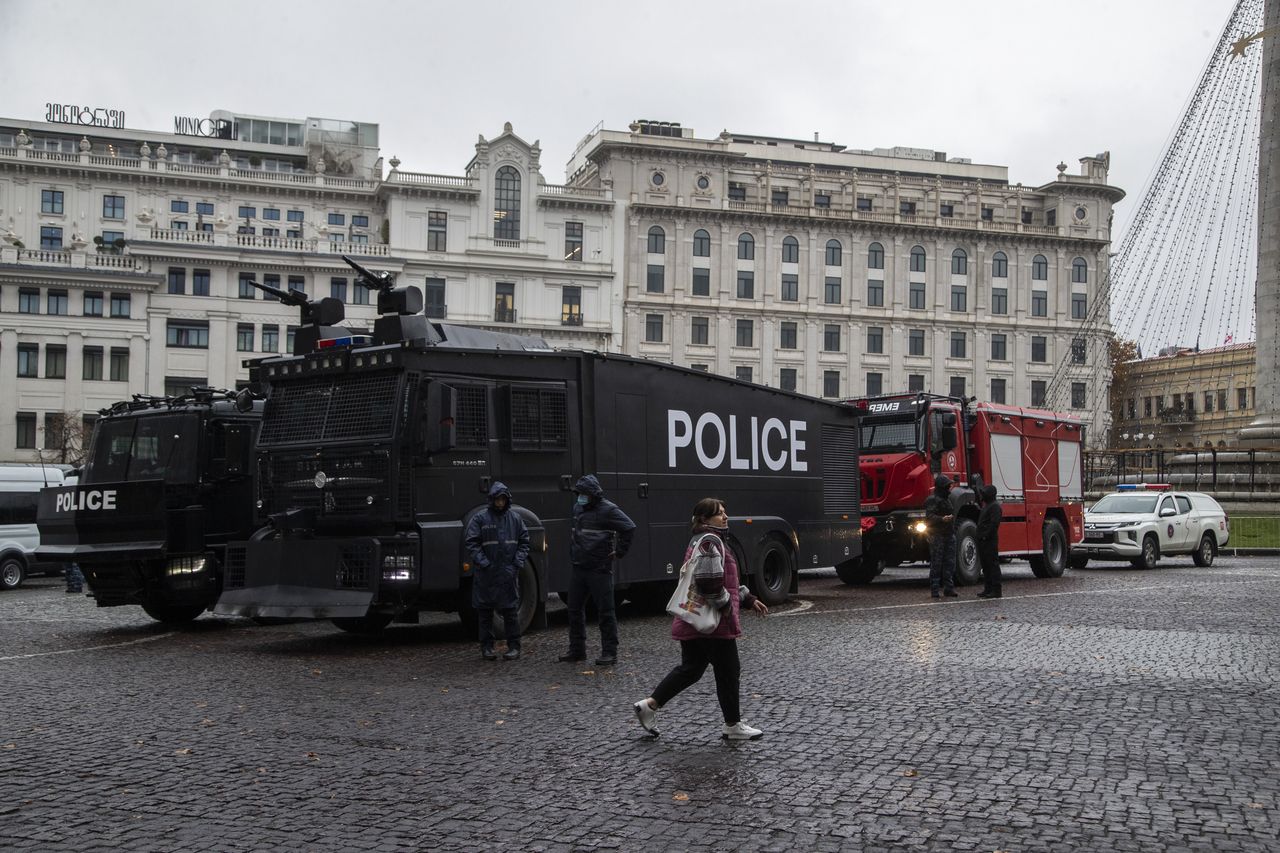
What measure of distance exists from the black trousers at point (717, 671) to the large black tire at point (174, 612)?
1065 centimetres

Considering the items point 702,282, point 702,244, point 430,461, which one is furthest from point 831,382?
point 430,461

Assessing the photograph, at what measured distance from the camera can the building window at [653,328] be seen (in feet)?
275

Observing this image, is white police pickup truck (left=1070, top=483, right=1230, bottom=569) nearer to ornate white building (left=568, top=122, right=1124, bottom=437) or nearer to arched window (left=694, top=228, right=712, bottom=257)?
ornate white building (left=568, top=122, right=1124, bottom=437)

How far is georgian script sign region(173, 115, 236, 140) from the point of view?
296 ft

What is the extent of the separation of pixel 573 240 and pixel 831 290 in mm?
19432

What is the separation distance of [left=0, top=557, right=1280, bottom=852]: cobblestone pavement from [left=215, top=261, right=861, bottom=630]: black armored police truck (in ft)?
2.71

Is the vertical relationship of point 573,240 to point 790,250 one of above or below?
below

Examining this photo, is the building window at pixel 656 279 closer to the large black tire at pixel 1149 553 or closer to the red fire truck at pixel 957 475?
the large black tire at pixel 1149 553

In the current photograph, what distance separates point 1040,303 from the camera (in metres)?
93.4

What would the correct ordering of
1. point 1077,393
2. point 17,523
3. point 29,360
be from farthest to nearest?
point 1077,393 → point 29,360 → point 17,523

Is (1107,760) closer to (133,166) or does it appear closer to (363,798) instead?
(363,798)

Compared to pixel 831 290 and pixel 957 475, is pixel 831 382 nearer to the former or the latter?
pixel 831 290

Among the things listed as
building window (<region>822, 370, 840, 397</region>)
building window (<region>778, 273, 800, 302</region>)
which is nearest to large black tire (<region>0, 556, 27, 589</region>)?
building window (<region>822, 370, 840, 397</region>)

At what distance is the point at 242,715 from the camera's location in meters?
9.77
